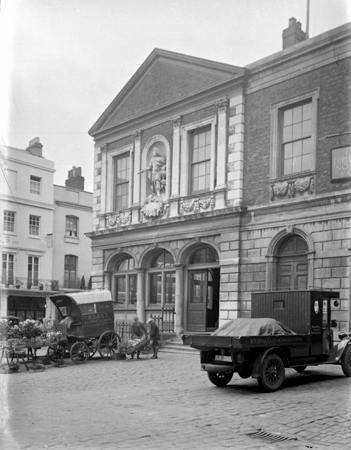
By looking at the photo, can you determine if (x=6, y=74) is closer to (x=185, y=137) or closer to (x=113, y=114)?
(x=185, y=137)

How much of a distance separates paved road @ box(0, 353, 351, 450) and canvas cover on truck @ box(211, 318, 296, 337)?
3.23 ft

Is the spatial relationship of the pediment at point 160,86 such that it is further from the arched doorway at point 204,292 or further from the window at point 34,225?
the window at point 34,225

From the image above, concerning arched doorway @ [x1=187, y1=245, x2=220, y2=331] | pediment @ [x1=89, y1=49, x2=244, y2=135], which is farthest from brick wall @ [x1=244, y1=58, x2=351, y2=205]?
arched doorway @ [x1=187, y1=245, x2=220, y2=331]

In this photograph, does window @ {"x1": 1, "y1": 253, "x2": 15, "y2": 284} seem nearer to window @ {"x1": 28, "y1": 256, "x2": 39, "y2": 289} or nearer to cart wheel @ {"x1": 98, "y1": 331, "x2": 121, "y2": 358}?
window @ {"x1": 28, "y1": 256, "x2": 39, "y2": 289}

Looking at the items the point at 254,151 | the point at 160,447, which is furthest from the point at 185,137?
the point at 160,447

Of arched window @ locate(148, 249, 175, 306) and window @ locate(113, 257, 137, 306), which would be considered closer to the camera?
arched window @ locate(148, 249, 175, 306)

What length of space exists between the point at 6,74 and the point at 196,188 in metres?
14.7

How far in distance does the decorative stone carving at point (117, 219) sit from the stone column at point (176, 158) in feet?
7.89

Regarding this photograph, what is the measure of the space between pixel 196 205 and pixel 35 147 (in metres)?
12.9

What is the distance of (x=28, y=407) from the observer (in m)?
8.60

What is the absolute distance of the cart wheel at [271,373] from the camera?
1000cm

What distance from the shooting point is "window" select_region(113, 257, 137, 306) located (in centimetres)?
2205

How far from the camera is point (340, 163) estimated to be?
13.9m

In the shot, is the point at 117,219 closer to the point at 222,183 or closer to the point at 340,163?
the point at 222,183
